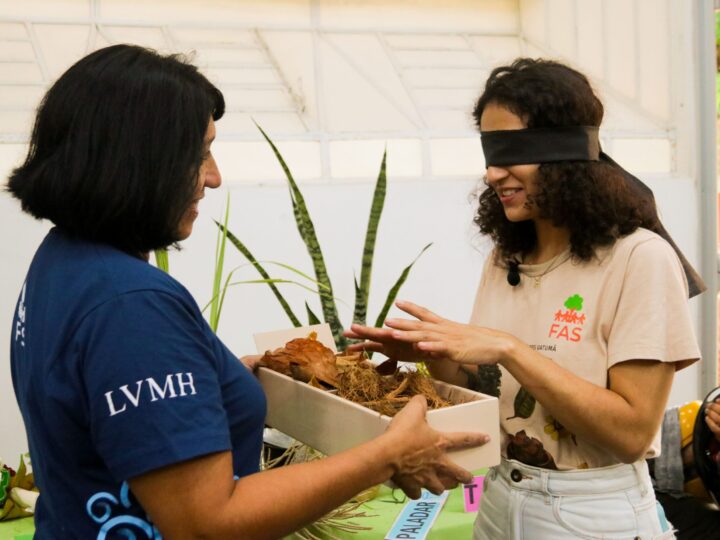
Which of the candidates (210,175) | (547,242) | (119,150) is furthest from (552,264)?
(119,150)

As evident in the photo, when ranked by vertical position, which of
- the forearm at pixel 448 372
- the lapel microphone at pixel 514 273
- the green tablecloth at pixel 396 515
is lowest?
the green tablecloth at pixel 396 515

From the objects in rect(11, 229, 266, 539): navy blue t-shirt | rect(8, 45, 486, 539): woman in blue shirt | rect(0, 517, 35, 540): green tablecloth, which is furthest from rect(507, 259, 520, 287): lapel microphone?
rect(0, 517, 35, 540): green tablecloth

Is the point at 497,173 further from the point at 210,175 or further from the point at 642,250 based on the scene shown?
the point at 210,175

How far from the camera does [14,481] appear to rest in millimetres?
2650

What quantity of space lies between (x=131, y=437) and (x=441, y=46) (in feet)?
12.5

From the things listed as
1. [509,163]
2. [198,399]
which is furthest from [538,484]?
[198,399]

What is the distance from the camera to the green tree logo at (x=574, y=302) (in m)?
1.60

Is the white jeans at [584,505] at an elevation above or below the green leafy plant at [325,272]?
below

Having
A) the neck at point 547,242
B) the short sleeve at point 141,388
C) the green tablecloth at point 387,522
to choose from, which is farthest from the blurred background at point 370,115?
the short sleeve at point 141,388

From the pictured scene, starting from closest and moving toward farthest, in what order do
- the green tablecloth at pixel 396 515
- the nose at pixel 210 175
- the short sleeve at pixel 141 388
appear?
the short sleeve at pixel 141 388 → the nose at pixel 210 175 → the green tablecloth at pixel 396 515

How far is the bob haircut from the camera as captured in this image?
1.11 meters

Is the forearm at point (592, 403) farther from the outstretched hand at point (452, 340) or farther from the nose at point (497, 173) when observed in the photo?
the nose at point (497, 173)

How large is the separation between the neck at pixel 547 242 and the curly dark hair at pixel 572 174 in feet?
0.15

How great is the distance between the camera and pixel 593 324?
158 cm
